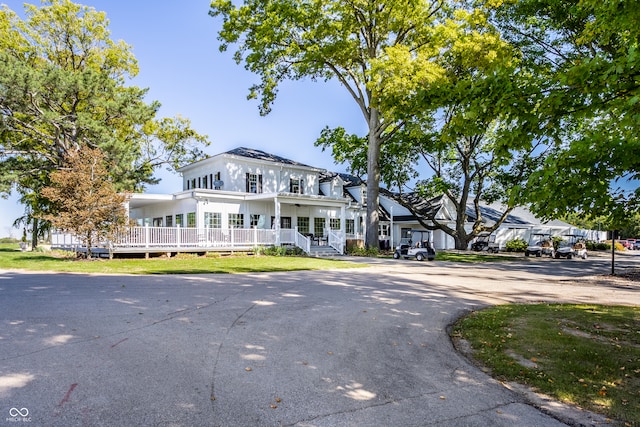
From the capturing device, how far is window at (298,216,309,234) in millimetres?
28938

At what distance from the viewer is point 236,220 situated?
85.0ft

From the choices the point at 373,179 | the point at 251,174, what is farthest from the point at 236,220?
the point at 373,179

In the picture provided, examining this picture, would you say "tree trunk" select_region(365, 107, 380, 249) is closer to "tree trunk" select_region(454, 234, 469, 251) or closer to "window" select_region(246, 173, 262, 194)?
"window" select_region(246, 173, 262, 194)

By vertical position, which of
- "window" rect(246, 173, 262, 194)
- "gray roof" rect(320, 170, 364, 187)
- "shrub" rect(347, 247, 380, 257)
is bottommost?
→ "shrub" rect(347, 247, 380, 257)

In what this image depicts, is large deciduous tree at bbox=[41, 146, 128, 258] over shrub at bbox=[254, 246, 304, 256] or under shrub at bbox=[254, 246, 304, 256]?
over

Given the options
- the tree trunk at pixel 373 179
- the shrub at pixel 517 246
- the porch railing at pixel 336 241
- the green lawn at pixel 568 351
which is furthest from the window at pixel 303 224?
the green lawn at pixel 568 351

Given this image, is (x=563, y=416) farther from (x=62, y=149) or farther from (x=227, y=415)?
(x=62, y=149)

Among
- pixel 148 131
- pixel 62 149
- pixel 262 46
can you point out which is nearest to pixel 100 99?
pixel 62 149

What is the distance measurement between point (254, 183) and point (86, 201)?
504 inches

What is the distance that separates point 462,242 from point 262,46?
22.2 meters

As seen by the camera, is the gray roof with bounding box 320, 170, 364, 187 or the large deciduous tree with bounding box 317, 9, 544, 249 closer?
the large deciduous tree with bounding box 317, 9, 544, 249

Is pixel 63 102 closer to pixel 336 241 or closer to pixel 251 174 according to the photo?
pixel 251 174

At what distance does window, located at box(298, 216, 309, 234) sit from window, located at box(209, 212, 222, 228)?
6.36 m

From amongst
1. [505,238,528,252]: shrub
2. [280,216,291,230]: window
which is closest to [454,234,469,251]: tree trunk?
[505,238,528,252]: shrub
